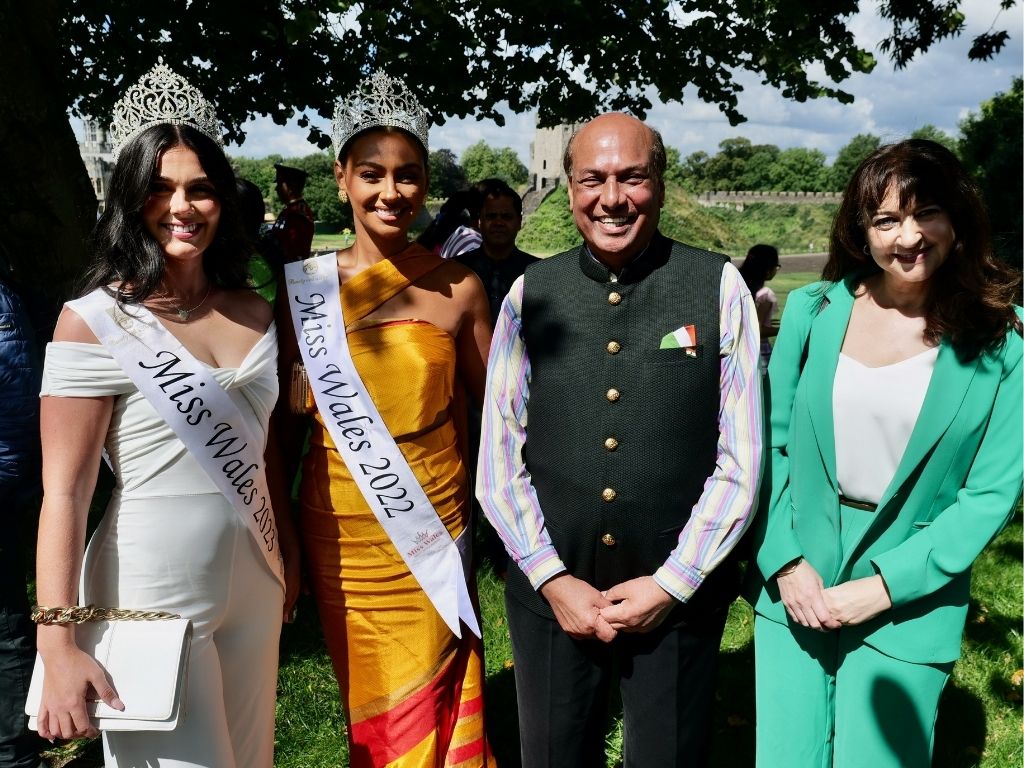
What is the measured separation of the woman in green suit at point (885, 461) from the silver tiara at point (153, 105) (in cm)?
154

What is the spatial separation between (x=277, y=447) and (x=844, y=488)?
149 cm

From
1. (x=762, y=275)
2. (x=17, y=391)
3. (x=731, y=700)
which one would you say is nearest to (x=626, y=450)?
(x=17, y=391)

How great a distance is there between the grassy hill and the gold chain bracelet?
2262cm

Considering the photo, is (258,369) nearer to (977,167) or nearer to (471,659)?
(471,659)

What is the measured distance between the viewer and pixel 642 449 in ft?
6.61

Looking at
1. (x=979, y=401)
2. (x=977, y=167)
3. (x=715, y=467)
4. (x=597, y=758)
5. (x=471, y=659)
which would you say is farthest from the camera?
(x=977, y=167)

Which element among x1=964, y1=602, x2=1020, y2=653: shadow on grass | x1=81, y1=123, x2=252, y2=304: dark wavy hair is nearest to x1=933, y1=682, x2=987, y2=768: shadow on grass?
x1=964, y1=602, x2=1020, y2=653: shadow on grass

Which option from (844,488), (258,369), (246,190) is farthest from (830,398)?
(246,190)

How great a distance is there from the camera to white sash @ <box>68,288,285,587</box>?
72.4 inches

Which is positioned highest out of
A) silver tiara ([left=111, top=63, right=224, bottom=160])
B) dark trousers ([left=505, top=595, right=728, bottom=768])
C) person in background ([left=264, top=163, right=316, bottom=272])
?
person in background ([left=264, top=163, right=316, bottom=272])

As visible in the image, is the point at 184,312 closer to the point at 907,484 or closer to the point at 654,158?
the point at 654,158

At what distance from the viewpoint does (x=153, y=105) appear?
6.41ft

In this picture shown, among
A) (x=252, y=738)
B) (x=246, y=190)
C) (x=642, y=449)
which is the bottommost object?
(x=252, y=738)

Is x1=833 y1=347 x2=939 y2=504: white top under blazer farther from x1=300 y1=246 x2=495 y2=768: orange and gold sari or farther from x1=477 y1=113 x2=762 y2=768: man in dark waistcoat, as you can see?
x1=300 y1=246 x2=495 y2=768: orange and gold sari
